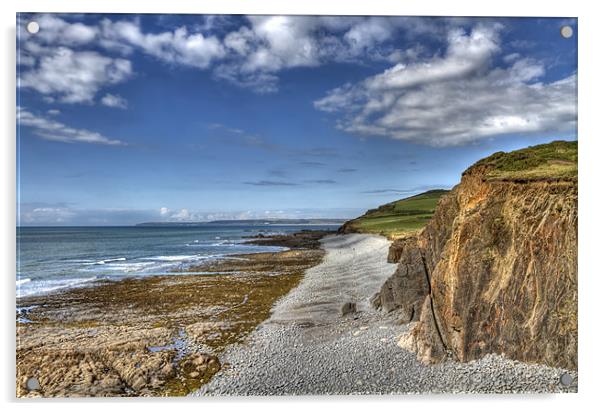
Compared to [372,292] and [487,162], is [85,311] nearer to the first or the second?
[372,292]

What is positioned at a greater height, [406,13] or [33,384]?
[406,13]

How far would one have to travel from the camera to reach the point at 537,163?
17.7 feet

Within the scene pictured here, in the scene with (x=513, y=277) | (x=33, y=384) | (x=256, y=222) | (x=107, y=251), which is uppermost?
(x=256, y=222)

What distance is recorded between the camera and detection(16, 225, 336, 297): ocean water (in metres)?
6.19

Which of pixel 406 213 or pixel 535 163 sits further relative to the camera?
pixel 406 213

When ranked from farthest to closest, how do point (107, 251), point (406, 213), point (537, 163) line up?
point (107, 251) < point (406, 213) < point (537, 163)

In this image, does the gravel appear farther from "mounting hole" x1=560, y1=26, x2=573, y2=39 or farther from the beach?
"mounting hole" x1=560, y1=26, x2=573, y2=39

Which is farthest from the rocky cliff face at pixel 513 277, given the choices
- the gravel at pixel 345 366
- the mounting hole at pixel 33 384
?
the mounting hole at pixel 33 384

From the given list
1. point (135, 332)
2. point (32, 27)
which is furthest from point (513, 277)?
point (32, 27)

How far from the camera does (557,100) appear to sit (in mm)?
5719

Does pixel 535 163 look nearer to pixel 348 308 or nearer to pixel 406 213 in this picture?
pixel 406 213

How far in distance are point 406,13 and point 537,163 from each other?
3.15 meters

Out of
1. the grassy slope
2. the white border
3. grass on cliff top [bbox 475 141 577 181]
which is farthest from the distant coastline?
grass on cliff top [bbox 475 141 577 181]

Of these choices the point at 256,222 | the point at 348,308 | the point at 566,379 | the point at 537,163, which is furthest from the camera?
the point at 256,222
